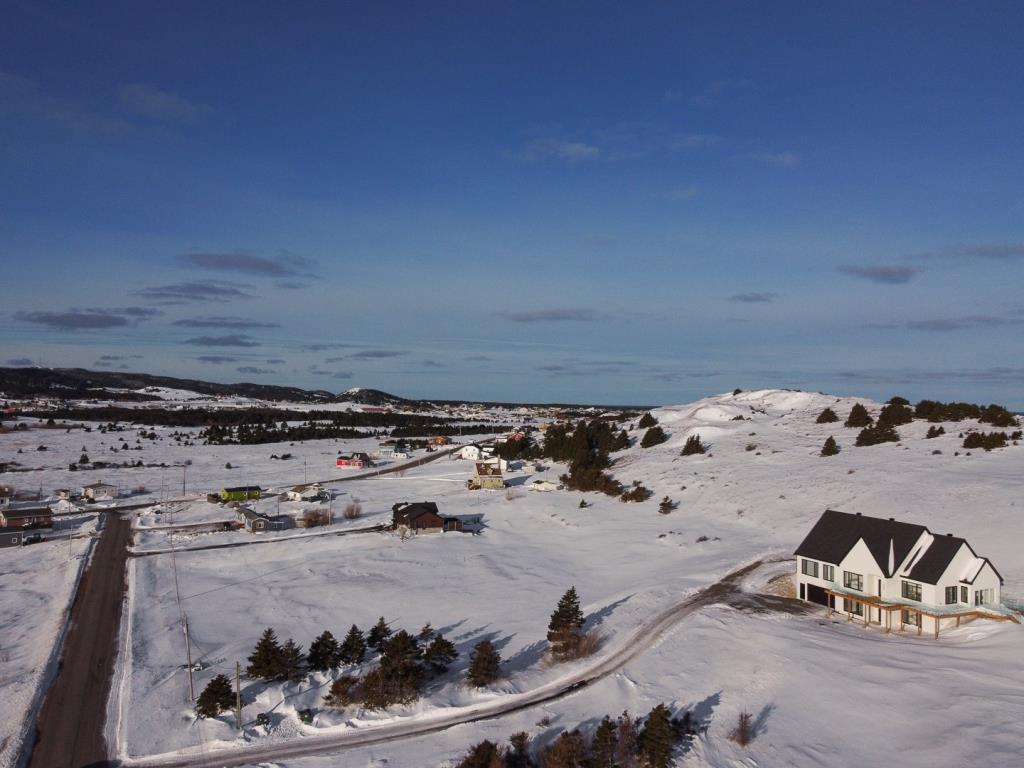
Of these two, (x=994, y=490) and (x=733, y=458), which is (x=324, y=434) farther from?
(x=994, y=490)

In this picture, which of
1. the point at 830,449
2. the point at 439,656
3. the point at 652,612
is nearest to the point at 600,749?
the point at 439,656

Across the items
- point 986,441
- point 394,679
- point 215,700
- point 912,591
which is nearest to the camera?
point 215,700

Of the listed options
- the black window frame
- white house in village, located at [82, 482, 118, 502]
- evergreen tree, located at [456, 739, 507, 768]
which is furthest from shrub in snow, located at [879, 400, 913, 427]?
white house in village, located at [82, 482, 118, 502]

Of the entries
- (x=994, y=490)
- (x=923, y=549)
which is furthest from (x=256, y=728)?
(x=994, y=490)

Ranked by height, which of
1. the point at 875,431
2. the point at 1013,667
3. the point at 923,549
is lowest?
the point at 1013,667

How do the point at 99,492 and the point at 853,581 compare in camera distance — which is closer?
the point at 853,581

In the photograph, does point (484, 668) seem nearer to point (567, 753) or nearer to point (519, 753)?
point (519, 753)

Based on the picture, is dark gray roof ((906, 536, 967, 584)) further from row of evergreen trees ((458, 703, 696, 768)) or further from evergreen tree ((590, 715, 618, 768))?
evergreen tree ((590, 715, 618, 768))

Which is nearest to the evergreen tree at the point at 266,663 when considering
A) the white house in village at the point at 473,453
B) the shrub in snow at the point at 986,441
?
the shrub in snow at the point at 986,441
